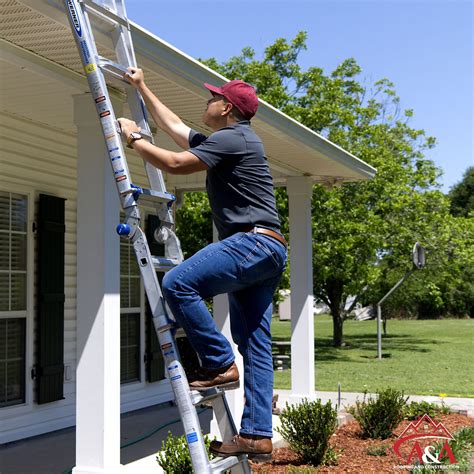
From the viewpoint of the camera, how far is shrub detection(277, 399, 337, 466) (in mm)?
6375

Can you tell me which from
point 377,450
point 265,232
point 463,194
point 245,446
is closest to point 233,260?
point 265,232

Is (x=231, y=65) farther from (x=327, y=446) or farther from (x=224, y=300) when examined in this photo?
(x=327, y=446)

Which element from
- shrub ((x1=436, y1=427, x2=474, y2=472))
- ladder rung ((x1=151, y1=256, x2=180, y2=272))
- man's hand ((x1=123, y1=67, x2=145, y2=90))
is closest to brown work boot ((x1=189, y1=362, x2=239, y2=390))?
ladder rung ((x1=151, y1=256, x2=180, y2=272))

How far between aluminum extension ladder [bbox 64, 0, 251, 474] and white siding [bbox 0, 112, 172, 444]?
374cm

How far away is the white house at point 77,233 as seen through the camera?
191 inches

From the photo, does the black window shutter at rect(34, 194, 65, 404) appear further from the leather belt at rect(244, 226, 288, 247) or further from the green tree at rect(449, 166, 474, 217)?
the green tree at rect(449, 166, 474, 217)

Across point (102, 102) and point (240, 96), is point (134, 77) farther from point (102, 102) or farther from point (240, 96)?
point (240, 96)

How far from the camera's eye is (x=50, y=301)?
7.30 metres

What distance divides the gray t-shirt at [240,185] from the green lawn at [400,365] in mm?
8984

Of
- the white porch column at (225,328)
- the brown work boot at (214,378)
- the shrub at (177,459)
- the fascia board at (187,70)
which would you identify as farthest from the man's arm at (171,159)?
the white porch column at (225,328)

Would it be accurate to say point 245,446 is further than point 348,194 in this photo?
No

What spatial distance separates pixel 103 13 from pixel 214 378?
1.91 m

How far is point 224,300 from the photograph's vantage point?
23.8ft

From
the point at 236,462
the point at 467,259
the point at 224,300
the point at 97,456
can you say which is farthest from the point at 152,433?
the point at 467,259
